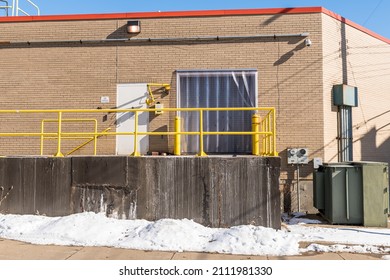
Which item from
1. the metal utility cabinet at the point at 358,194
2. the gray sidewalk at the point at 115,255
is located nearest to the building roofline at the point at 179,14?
the metal utility cabinet at the point at 358,194

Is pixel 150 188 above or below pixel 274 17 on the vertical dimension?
below

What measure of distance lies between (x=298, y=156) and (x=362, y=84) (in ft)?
12.4

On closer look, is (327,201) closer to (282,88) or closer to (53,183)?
(282,88)

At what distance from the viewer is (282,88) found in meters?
10.1

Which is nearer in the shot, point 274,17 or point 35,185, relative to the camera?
point 35,185

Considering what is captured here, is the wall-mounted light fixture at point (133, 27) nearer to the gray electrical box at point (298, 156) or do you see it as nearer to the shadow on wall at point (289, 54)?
the shadow on wall at point (289, 54)

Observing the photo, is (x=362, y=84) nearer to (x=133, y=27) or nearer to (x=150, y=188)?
(x=133, y=27)

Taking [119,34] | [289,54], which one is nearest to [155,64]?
[119,34]

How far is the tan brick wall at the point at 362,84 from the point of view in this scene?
10328 mm

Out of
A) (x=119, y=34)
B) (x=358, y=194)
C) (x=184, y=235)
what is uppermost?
(x=119, y=34)

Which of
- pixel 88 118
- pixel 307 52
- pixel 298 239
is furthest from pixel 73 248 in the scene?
pixel 307 52

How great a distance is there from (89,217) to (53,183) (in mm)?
1244

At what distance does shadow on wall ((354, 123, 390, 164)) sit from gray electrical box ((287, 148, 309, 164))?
2.60 meters

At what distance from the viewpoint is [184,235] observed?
21.9 ft
